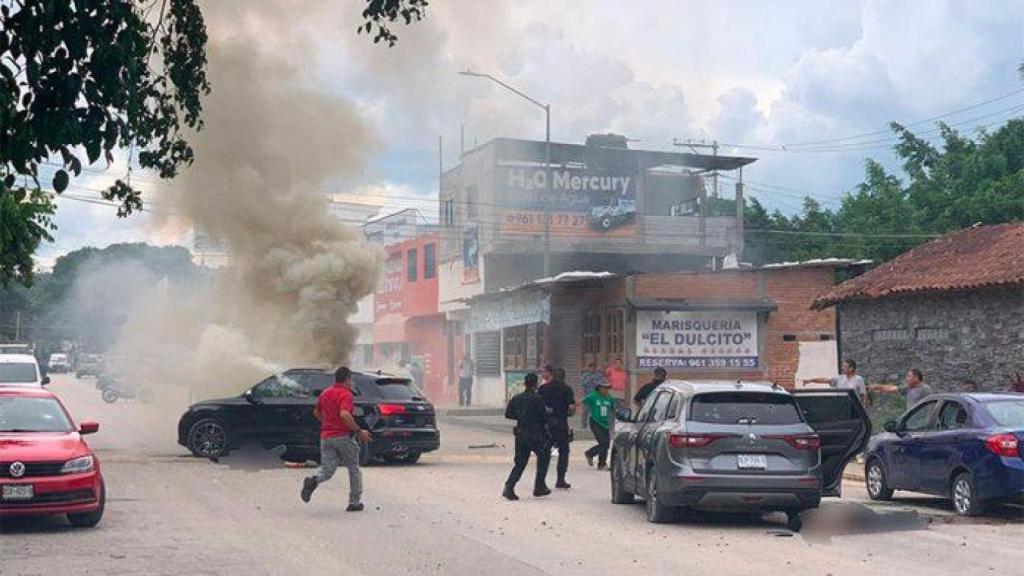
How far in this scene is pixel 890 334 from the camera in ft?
86.0

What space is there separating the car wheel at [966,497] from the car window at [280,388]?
36.6 feet

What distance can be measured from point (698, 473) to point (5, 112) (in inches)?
323

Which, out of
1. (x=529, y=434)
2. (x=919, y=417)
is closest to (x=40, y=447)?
(x=529, y=434)

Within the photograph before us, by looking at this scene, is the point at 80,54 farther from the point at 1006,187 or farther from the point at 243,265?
the point at 1006,187

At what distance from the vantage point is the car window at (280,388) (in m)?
21.3

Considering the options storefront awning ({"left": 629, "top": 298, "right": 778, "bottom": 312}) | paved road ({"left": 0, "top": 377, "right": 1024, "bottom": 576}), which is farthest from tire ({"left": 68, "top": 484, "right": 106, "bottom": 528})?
storefront awning ({"left": 629, "top": 298, "right": 778, "bottom": 312})

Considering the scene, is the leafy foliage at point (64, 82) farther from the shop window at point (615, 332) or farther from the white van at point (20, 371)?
the shop window at point (615, 332)

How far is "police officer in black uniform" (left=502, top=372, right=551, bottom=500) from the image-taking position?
16.0m

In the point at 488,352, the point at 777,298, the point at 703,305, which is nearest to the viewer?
the point at 703,305

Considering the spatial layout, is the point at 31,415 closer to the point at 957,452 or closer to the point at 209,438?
the point at 209,438

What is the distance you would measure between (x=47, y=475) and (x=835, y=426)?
8634mm

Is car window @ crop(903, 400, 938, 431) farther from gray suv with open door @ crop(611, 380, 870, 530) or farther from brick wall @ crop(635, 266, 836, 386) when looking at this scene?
brick wall @ crop(635, 266, 836, 386)

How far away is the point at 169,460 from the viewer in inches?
843

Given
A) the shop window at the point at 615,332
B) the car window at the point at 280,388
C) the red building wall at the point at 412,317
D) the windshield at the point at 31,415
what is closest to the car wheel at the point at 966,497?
the windshield at the point at 31,415
